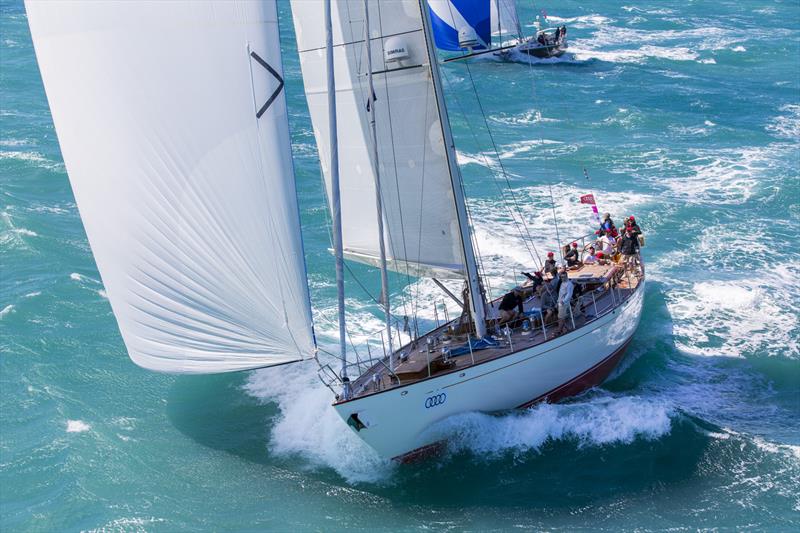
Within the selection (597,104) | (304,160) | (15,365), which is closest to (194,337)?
(15,365)

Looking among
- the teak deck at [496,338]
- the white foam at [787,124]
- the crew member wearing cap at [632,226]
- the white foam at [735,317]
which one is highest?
the crew member wearing cap at [632,226]

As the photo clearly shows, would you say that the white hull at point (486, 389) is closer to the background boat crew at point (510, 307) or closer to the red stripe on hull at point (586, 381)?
the red stripe on hull at point (586, 381)

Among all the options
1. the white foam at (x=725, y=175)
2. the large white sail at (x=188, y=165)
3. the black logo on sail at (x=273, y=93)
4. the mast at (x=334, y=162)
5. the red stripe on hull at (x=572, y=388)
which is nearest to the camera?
the large white sail at (x=188, y=165)

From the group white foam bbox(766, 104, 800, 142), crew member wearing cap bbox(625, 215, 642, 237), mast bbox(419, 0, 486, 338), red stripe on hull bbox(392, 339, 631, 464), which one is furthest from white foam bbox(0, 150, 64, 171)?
white foam bbox(766, 104, 800, 142)

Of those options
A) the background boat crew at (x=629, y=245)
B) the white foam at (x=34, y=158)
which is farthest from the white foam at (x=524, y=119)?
the background boat crew at (x=629, y=245)

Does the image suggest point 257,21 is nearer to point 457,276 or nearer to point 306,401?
point 457,276

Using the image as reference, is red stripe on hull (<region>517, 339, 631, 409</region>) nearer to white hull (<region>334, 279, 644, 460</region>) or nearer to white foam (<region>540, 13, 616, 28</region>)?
white hull (<region>334, 279, 644, 460</region>)

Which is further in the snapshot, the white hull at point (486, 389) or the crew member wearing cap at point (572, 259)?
the crew member wearing cap at point (572, 259)
